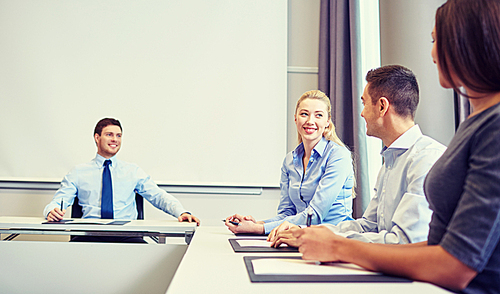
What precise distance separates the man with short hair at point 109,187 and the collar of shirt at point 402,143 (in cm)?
166

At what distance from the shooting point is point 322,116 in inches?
80.2

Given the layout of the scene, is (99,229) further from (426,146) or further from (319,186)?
(426,146)

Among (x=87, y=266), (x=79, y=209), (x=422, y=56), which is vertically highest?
(x=422, y=56)

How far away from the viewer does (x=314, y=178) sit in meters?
1.90

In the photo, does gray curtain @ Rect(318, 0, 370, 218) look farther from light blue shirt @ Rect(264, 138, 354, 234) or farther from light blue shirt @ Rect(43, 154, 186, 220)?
light blue shirt @ Rect(43, 154, 186, 220)

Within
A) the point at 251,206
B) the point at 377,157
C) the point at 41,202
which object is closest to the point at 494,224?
the point at 377,157

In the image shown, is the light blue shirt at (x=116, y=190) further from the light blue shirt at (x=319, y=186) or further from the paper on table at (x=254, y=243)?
the paper on table at (x=254, y=243)

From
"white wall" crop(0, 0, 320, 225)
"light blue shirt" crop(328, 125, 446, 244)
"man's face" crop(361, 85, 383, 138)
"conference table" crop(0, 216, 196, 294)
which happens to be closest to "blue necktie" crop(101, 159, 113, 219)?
"white wall" crop(0, 0, 320, 225)

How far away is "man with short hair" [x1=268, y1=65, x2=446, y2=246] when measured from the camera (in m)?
1.07

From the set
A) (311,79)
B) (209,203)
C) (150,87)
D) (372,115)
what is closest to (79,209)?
(209,203)

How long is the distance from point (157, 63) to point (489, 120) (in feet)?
10.3

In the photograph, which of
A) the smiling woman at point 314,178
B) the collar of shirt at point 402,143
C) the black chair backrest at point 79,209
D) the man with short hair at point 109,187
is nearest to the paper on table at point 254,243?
the smiling woman at point 314,178

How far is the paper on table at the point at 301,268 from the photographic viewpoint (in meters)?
0.81

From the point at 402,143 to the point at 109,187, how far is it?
213cm
